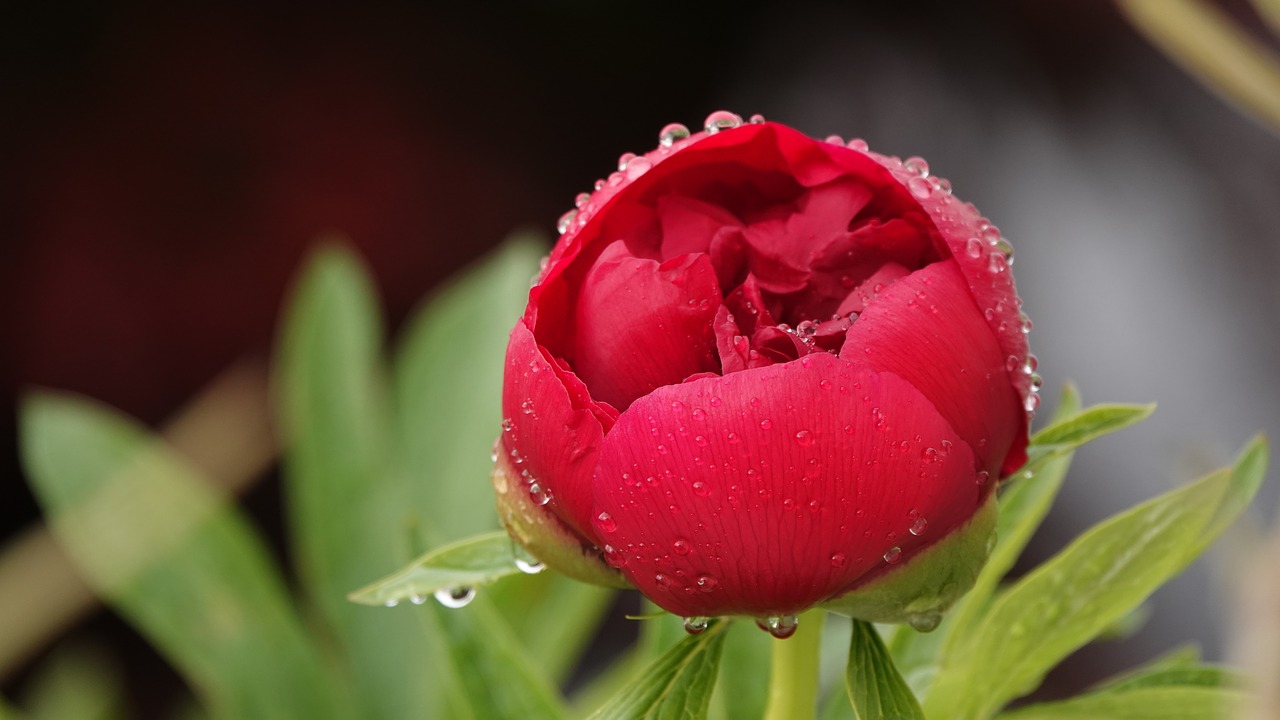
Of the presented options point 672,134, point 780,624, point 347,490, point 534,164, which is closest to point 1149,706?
point 780,624

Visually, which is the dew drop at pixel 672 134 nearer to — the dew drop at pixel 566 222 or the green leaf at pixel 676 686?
the dew drop at pixel 566 222

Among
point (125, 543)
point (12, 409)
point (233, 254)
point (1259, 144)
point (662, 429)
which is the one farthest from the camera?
point (233, 254)

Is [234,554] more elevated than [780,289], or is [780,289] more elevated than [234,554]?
[780,289]

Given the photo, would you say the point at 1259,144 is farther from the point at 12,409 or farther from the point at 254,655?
the point at 12,409

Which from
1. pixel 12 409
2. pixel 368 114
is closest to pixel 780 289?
pixel 12 409

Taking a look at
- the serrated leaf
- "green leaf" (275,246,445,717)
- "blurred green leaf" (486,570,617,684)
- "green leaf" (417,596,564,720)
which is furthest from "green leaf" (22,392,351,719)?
the serrated leaf

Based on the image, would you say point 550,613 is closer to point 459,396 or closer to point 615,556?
point 459,396
